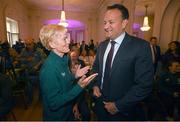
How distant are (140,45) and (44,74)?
2.80 feet

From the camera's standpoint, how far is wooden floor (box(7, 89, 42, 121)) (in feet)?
9.84

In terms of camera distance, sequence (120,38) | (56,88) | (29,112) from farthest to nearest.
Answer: (29,112), (120,38), (56,88)

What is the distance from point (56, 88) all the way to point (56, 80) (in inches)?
2.5

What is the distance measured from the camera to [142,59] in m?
1.35

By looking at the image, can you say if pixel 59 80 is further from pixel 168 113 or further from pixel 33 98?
pixel 33 98

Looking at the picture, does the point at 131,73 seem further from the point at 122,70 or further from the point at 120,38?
the point at 120,38

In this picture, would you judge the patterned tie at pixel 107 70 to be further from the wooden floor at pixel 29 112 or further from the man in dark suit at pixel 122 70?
the wooden floor at pixel 29 112

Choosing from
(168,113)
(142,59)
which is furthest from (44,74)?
(168,113)

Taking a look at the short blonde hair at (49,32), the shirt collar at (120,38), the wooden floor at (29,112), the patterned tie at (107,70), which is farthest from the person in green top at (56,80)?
the wooden floor at (29,112)

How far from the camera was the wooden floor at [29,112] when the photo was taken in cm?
300

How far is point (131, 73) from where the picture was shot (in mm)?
1426

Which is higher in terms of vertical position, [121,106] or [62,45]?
[62,45]

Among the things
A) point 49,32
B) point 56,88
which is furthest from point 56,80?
point 49,32

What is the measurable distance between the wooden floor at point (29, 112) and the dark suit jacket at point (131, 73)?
6.94 feet
